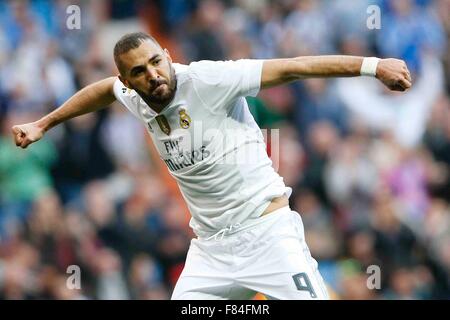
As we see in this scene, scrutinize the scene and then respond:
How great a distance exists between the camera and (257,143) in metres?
6.40

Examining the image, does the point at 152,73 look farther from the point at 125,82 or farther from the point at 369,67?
the point at 369,67

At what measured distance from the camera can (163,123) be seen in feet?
20.9

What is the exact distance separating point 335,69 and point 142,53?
1148 millimetres

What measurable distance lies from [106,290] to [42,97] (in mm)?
2282

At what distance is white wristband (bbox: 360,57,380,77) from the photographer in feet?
18.7

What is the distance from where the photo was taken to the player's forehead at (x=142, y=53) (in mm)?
6156

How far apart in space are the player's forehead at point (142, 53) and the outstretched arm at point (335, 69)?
66cm

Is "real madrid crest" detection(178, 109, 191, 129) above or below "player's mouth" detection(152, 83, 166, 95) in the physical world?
below

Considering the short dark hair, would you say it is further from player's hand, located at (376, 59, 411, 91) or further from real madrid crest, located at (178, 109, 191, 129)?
player's hand, located at (376, 59, 411, 91)
